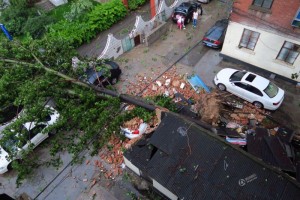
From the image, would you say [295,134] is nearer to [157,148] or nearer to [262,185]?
[262,185]

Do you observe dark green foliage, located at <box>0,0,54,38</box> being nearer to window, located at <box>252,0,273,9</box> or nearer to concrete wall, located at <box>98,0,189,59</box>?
concrete wall, located at <box>98,0,189,59</box>

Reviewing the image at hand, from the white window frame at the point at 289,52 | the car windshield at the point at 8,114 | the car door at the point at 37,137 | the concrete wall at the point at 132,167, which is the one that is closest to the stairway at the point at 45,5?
the car windshield at the point at 8,114

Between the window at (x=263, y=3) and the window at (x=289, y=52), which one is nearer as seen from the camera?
the window at (x=263, y=3)

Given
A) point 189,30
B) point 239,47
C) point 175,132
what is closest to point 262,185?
point 175,132

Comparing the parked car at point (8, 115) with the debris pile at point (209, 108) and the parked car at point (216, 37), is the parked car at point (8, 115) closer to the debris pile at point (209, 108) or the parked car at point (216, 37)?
A: the debris pile at point (209, 108)

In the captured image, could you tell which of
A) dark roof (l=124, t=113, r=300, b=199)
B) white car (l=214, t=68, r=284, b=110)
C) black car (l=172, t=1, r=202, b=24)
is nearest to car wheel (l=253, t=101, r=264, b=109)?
white car (l=214, t=68, r=284, b=110)

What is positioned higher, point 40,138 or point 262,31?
point 262,31
